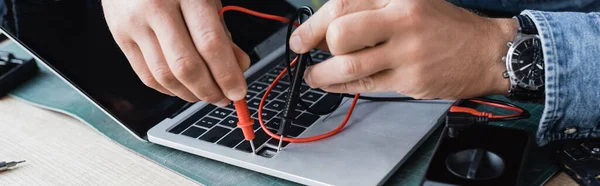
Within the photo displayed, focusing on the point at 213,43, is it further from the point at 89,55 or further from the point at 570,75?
the point at 570,75

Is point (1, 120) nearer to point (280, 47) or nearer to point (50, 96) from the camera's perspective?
point (50, 96)

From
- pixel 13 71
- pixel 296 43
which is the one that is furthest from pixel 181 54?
pixel 13 71

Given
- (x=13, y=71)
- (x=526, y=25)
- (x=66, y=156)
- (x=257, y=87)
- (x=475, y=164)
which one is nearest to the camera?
(x=475, y=164)

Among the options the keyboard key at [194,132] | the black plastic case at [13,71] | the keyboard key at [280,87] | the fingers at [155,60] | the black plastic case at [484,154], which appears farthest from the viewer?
the black plastic case at [13,71]

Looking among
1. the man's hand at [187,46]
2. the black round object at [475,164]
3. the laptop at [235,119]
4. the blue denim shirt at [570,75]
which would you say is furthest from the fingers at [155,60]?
the blue denim shirt at [570,75]

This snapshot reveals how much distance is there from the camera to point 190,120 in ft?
2.56

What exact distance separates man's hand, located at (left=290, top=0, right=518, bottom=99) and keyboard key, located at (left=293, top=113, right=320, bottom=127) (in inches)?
3.3

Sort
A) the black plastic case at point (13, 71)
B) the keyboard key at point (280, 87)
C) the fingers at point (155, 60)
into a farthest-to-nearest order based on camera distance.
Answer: the black plastic case at point (13, 71) < the keyboard key at point (280, 87) < the fingers at point (155, 60)

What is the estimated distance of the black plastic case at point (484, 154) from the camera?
1.74ft

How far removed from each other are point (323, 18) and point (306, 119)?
177 millimetres

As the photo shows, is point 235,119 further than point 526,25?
Yes

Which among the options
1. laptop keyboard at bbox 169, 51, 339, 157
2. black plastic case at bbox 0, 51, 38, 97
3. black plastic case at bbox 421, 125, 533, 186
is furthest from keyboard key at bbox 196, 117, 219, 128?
black plastic case at bbox 0, 51, 38, 97

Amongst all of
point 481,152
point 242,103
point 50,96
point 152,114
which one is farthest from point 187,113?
point 481,152

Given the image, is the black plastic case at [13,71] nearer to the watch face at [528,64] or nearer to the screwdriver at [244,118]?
the screwdriver at [244,118]
